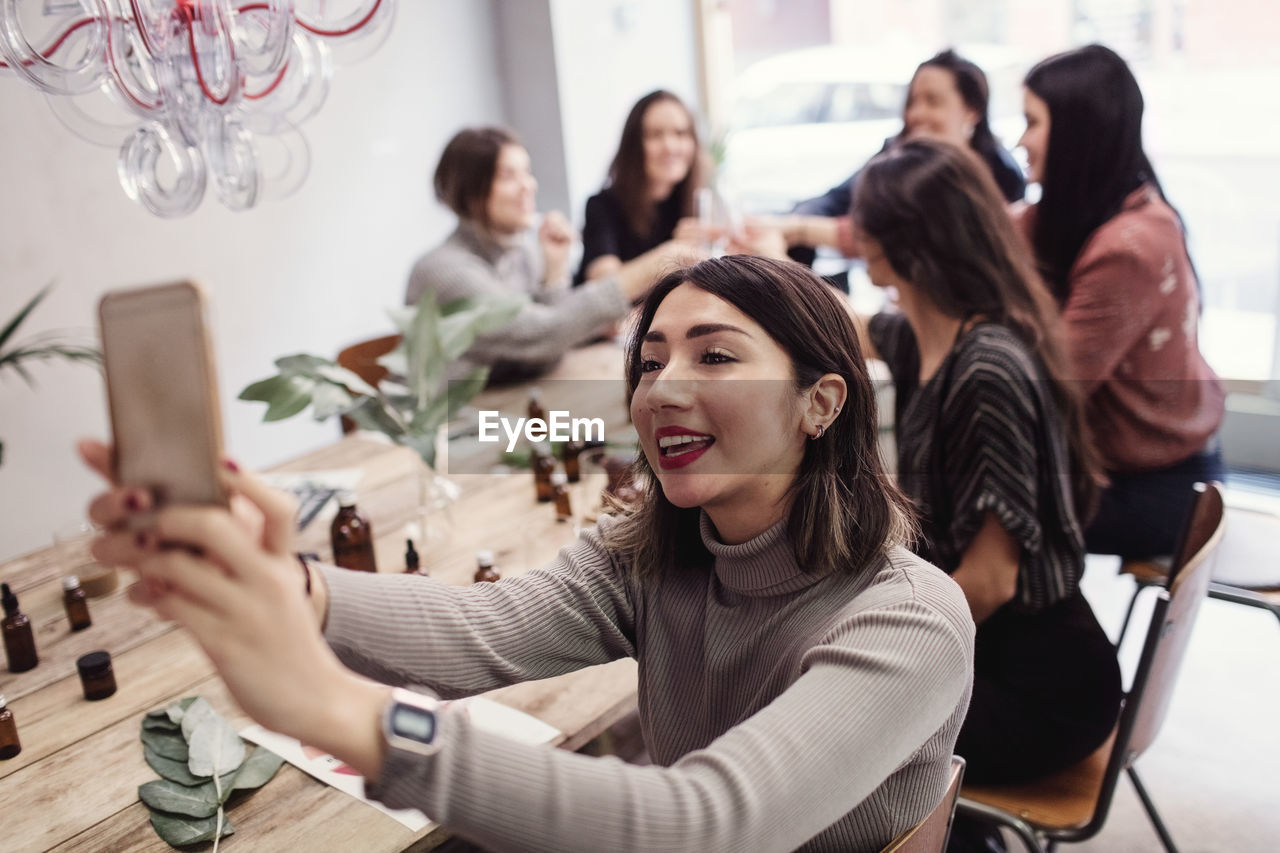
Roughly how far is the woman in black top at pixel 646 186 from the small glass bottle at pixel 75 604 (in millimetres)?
2060

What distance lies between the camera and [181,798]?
1.23 metres

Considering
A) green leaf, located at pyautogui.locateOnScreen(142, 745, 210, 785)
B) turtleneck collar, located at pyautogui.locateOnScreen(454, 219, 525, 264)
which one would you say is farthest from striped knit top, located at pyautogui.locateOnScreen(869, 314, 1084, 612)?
turtleneck collar, located at pyautogui.locateOnScreen(454, 219, 525, 264)

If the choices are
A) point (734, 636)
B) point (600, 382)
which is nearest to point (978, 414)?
point (734, 636)

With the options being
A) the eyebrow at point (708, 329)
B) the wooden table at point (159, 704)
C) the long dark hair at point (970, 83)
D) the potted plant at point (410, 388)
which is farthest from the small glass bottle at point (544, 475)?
the long dark hair at point (970, 83)

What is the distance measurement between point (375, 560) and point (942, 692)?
112 centimetres

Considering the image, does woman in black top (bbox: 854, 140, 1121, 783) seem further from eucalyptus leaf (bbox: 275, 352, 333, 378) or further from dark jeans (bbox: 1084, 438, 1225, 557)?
eucalyptus leaf (bbox: 275, 352, 333, 378)

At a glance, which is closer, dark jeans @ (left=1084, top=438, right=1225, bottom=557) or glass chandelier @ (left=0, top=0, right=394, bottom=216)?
glass chandelier @ (left=0, top=0, right=394, bottom=216)

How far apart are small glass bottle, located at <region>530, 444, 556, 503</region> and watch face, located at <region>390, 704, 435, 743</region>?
1.40 meters

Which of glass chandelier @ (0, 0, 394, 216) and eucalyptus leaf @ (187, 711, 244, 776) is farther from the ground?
glass chandelier @ (0, 0, 394, 216)

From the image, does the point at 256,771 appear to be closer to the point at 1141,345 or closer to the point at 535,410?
the point at 535,410

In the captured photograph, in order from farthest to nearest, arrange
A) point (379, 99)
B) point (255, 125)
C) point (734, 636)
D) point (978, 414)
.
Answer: point (379, 99) < point (255, 125) < point (978, 414) < point (734, 636)

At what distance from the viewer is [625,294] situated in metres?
2.94

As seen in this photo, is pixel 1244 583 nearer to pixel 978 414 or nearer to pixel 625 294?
pixel 978 414

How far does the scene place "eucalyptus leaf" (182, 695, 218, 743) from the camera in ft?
4.47
